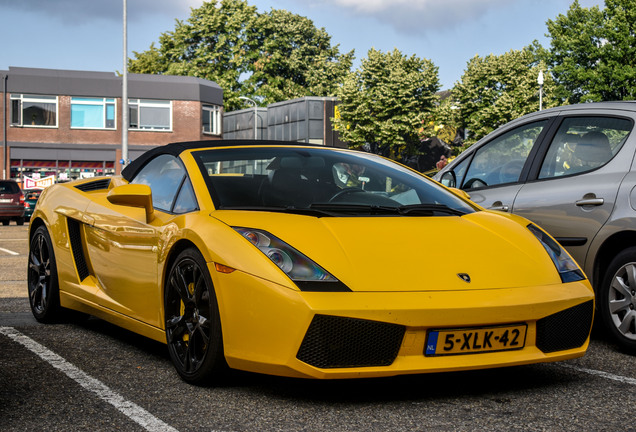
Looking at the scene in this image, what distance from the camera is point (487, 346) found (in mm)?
3648

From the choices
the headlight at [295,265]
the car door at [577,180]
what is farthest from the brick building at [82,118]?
the headlight at [295,265]

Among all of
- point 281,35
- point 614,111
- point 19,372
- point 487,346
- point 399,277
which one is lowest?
point 19,372

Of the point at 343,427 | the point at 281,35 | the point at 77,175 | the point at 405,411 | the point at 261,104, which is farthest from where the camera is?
the point at 281,35

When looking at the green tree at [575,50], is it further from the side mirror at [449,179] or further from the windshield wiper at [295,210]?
the windshield wiper at [295,210]

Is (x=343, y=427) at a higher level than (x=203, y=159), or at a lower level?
lower

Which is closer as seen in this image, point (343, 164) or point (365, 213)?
point (365, 213)

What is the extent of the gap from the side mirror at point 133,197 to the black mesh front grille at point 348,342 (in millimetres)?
1535

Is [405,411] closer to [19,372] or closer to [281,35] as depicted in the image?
[19,372]

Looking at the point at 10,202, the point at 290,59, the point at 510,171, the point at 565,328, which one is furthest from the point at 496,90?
the point at 565,328

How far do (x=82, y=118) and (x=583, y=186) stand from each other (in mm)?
49066

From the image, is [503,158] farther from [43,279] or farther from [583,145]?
[43,279]

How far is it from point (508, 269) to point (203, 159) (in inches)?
72.0

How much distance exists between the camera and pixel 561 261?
4.16 m

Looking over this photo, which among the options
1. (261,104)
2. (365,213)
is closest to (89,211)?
(365,213)
